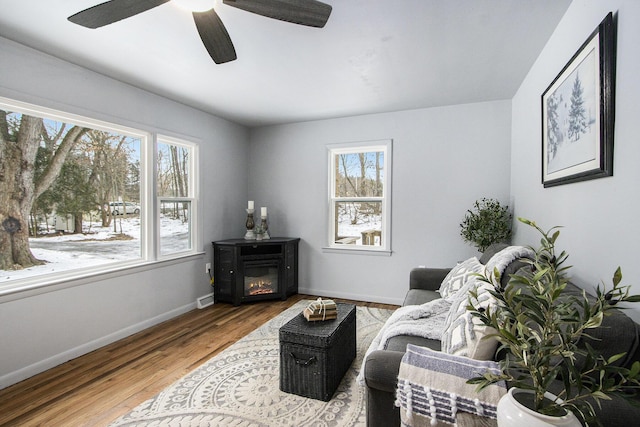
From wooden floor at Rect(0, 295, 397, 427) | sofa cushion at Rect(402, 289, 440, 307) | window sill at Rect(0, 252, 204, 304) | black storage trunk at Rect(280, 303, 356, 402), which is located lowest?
wooden floor at Rect(0, 295, 397, 427)

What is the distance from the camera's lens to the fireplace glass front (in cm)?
403

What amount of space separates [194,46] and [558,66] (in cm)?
256

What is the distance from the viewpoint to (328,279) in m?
4.39

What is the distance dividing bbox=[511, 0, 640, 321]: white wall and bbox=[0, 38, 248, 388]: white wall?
3.58 metres

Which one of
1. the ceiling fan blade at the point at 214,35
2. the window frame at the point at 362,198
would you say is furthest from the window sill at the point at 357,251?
the ceiling fan blade at the point at 214,35

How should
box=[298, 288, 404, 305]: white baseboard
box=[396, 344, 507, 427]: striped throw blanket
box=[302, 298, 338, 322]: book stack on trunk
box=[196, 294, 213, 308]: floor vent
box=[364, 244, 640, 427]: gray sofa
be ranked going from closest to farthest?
box=[364, 244, 640, 427]: gray sofa, box=[396, 344, 507, 427]: striped throw blanket, box=[302, 298, 338, 322]: book stack on trunk, box=[196, 294, 213, 308]: floor vent, box=[298, 288, 404, 305]: white baseboard

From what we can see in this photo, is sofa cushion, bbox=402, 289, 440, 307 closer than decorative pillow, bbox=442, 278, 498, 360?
No

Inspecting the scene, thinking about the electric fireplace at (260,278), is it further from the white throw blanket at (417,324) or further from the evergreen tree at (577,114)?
the evergreen tree at (577,114)

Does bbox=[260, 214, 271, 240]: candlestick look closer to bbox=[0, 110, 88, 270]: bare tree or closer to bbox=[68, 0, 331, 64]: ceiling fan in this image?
bbox=[0, 110, 88, 270]: bare tree

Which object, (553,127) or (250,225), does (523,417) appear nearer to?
(553,127)

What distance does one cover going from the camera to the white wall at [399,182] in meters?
3.62

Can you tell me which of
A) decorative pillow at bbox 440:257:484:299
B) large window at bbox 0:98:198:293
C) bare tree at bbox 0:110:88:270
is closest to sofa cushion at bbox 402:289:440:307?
decorative pillow at bbox 440:257:484:299

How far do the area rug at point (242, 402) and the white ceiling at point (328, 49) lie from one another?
247cm

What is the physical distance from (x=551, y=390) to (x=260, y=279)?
135 inches
